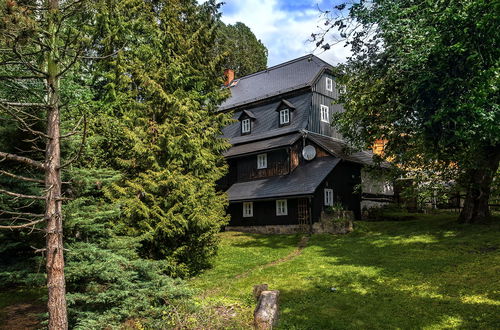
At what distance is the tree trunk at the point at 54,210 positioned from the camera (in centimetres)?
833

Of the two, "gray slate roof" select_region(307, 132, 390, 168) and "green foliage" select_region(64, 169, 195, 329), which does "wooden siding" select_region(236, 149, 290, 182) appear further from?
"green foliage" select_region(64, 169, 195, 329)

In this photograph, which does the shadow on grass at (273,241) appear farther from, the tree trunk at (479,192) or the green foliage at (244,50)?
the green foliage at (244,50)

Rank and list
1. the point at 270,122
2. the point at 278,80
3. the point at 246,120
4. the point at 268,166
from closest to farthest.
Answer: the point at 268,166
the point at 270,122
the point at 246,120
the point at 278,80

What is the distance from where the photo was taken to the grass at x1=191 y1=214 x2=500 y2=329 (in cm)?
999

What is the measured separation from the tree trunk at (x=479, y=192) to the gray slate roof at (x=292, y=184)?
8.29m

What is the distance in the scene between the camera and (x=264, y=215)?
A: 27766 mm

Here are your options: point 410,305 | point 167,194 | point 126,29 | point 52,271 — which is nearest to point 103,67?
point 126,29

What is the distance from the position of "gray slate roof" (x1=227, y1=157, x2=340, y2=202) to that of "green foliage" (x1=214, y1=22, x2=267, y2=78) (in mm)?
27618

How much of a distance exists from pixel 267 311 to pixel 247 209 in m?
18.9

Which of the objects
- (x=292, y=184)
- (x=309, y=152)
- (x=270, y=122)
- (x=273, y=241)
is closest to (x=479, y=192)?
(x=309, y=152)

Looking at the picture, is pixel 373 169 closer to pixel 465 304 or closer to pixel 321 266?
pixel 321 266

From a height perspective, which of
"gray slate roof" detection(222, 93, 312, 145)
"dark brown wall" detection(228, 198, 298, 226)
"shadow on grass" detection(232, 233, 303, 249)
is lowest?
"shadow on grass" detection(232, 233, 303, 249)

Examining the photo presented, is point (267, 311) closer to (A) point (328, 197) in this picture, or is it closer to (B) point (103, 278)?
(B) point (103, 278)

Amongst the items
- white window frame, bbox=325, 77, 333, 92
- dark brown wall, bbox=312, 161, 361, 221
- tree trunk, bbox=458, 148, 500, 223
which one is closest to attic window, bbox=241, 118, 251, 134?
white window frame, bbox=325, 77, 333, 92
